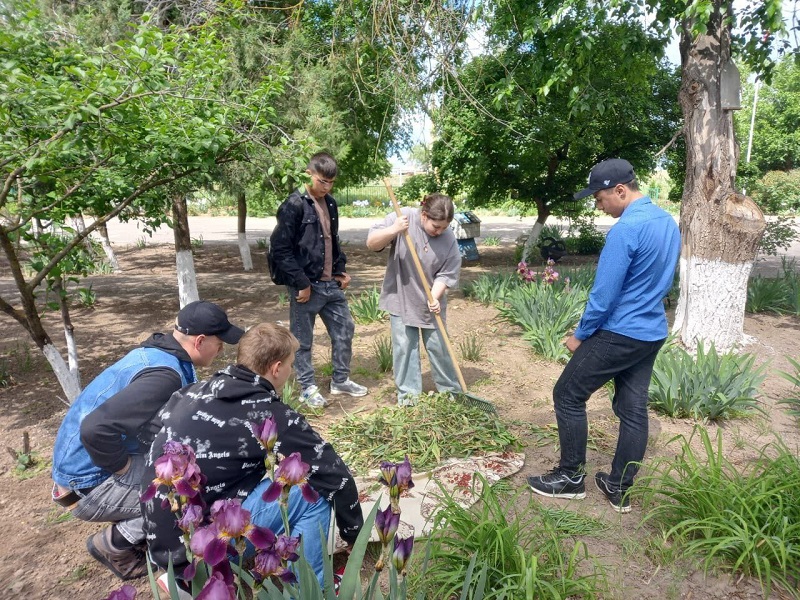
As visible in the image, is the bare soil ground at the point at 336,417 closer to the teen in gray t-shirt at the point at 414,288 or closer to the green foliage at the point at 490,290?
the green foliage at the point at 490,290

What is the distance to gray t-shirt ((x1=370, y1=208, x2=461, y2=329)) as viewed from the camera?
3.62 meters

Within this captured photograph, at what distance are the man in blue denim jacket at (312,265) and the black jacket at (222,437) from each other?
73.2 inches

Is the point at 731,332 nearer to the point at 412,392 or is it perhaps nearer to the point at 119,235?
the point at 412,392

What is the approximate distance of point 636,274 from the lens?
2.47 meters

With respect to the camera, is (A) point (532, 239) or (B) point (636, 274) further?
(A) point (532, 239)

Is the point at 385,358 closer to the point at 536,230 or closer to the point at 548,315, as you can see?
the point at 548,315

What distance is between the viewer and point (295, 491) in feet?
6.88

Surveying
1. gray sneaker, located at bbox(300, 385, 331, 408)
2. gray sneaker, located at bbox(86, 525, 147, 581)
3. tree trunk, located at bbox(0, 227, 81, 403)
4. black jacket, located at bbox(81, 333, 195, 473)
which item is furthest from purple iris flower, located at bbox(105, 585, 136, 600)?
gray sneaker, located at bbox(300, 385, 331, 408)

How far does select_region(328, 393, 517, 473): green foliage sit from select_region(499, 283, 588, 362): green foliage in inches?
69.0

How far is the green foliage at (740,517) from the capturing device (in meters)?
2.09

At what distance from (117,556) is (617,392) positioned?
2273 mm

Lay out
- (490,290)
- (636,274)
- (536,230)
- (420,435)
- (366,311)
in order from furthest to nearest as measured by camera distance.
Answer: (536,230)
(490,290)
(366,311)
(420,435)
(636,274)

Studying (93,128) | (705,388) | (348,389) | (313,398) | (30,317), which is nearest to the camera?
Result: (93,128)

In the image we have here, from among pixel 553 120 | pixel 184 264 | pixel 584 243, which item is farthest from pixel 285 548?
pixel 584 243
